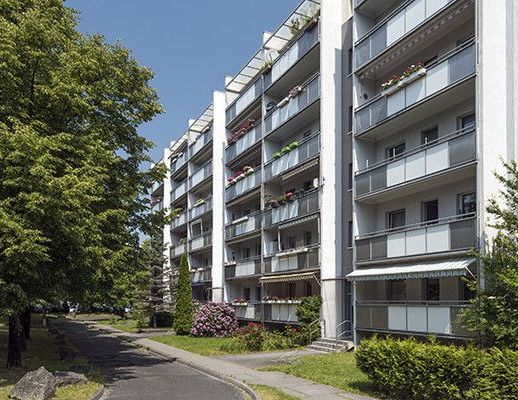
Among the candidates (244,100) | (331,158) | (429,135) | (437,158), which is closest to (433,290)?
(437,158)

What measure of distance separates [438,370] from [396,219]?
11.5 metres

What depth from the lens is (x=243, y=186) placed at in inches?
1384

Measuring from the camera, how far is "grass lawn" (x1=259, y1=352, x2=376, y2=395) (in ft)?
48.2

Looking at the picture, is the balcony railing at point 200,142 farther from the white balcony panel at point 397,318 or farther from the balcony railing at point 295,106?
the white balcony panel at point 397,318

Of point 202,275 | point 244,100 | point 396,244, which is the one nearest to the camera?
point 396,244

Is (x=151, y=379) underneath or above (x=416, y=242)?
underneath

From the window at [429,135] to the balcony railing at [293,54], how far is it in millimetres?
8641

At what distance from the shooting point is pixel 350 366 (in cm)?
1822

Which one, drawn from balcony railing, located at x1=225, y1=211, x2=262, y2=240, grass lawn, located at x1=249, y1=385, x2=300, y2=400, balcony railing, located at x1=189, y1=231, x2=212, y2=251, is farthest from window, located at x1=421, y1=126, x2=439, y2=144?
balcony railing, located at x1=189, y1=231, x2=212, y2=251

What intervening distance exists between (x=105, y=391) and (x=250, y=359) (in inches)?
332

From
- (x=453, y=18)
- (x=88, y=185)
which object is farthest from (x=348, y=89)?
(x=88, y=185)

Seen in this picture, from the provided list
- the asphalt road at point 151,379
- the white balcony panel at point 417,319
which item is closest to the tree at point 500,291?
the white balcony panel at point 417,319

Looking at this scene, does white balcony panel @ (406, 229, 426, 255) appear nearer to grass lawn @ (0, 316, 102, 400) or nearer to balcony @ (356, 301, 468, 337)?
balcony @ (356, 301, 468, 337)

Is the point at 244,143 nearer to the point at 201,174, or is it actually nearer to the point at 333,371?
the point at 201,174
